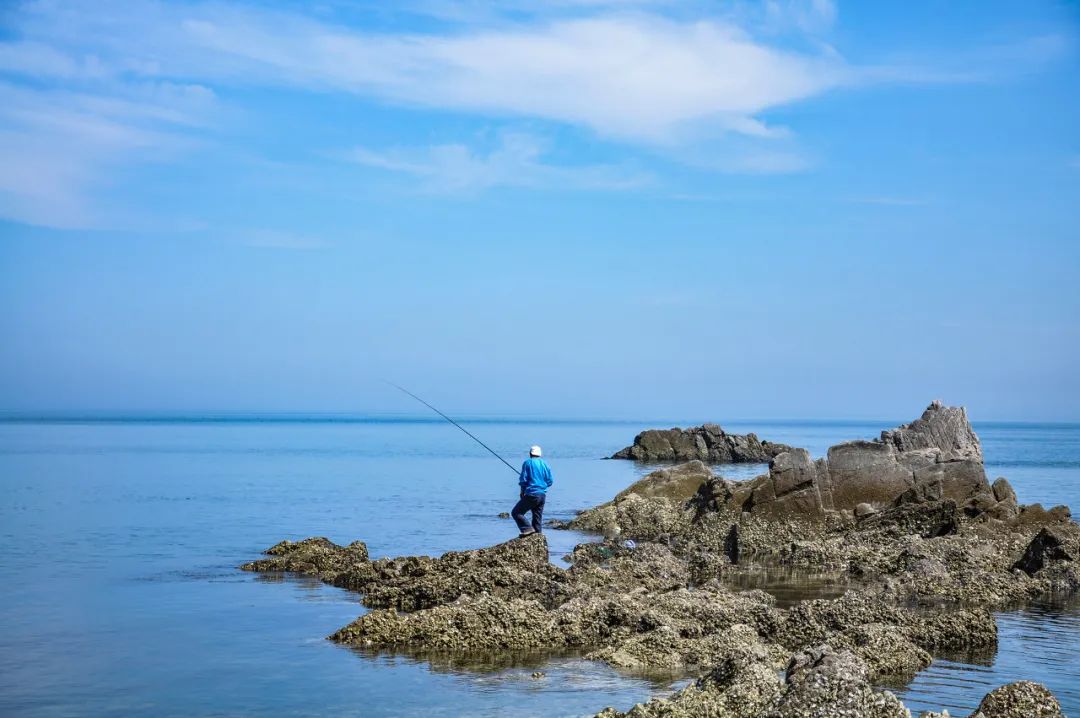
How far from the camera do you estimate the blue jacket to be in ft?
65.8

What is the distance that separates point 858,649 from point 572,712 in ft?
11.2

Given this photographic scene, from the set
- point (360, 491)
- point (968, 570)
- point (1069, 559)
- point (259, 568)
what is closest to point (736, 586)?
point (968, 570)

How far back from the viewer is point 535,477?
2008 cm

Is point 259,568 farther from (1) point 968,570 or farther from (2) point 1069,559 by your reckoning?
(2) point 1069,559

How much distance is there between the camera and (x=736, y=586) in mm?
17422

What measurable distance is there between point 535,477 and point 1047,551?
8712 mm

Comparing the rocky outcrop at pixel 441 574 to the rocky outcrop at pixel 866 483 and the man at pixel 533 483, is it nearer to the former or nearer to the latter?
the man at pixel 533 483

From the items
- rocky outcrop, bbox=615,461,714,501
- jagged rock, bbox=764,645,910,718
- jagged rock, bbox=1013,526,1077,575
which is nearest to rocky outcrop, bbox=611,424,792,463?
rocky outcrop, bbox=615,461,714,501

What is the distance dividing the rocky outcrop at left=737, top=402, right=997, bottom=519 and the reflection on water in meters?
9.16

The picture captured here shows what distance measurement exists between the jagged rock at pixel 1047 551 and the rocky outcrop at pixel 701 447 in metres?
54.5

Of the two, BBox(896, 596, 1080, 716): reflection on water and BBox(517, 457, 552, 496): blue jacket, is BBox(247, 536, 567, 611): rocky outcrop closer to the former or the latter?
BBox(517, 457, 552, 496): blue jacket

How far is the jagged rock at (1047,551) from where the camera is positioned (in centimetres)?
1753

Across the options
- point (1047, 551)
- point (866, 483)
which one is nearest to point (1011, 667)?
point (1047, 551)

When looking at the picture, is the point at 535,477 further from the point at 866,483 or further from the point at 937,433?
the point at 937,433
